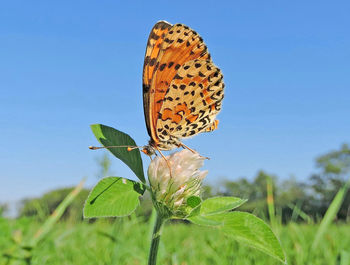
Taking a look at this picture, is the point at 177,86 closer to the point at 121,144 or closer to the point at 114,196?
the point at 121,144

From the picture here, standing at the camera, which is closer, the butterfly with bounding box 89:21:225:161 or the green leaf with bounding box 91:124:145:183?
the green leaf with bounding box 91:124:145:183

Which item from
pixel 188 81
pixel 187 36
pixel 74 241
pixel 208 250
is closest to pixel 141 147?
pixel 188 81

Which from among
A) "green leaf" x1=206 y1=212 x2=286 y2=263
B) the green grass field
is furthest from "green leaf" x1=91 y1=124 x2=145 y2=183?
the green grass field

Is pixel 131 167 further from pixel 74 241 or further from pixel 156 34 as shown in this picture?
pixel 74 241

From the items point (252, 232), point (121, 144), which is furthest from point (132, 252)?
point (252, 232)

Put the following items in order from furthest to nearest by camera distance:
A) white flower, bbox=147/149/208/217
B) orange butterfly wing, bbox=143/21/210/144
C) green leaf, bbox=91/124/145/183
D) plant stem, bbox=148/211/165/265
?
orange butterfly wing, bbox=143/21/210/144, green leaf, bbox=91/124/145/183, white flower, bbox=147/149/208/217, plant stem, bbox=148/211/165/265

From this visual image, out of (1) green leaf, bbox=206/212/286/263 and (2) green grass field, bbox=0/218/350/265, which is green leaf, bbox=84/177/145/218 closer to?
(1) green leaf, bbox=206/212/286/263
